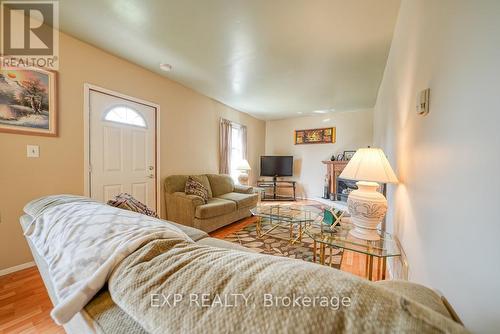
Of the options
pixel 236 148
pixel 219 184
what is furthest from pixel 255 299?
pixel 236 148

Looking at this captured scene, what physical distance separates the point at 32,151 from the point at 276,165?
5.03 meters

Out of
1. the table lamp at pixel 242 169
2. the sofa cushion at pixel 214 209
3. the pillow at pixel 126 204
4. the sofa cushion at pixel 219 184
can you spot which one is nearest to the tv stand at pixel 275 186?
the table lamp at pixel 242 169

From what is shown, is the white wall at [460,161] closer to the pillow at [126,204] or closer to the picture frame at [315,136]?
the pillow at [126,204]

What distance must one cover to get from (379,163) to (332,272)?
136 cm

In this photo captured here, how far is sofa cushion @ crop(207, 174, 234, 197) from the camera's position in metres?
3.88

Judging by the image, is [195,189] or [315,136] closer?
[195,189]

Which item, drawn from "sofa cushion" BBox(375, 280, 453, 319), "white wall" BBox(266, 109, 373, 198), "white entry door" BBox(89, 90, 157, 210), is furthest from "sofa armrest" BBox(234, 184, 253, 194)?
"sofa cushion" BBox(375, 280, 453, 319)

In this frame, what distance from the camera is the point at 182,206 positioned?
2.95 meters

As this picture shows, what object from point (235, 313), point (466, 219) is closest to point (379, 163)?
point (466, 219)

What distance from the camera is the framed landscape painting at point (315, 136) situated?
5.49 meters

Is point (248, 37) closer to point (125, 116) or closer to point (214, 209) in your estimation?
point (125, 116)

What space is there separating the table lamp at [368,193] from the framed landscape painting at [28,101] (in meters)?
3.02

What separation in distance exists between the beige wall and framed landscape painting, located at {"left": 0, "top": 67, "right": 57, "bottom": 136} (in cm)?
7

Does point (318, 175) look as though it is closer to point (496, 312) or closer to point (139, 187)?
point (139, 187)
